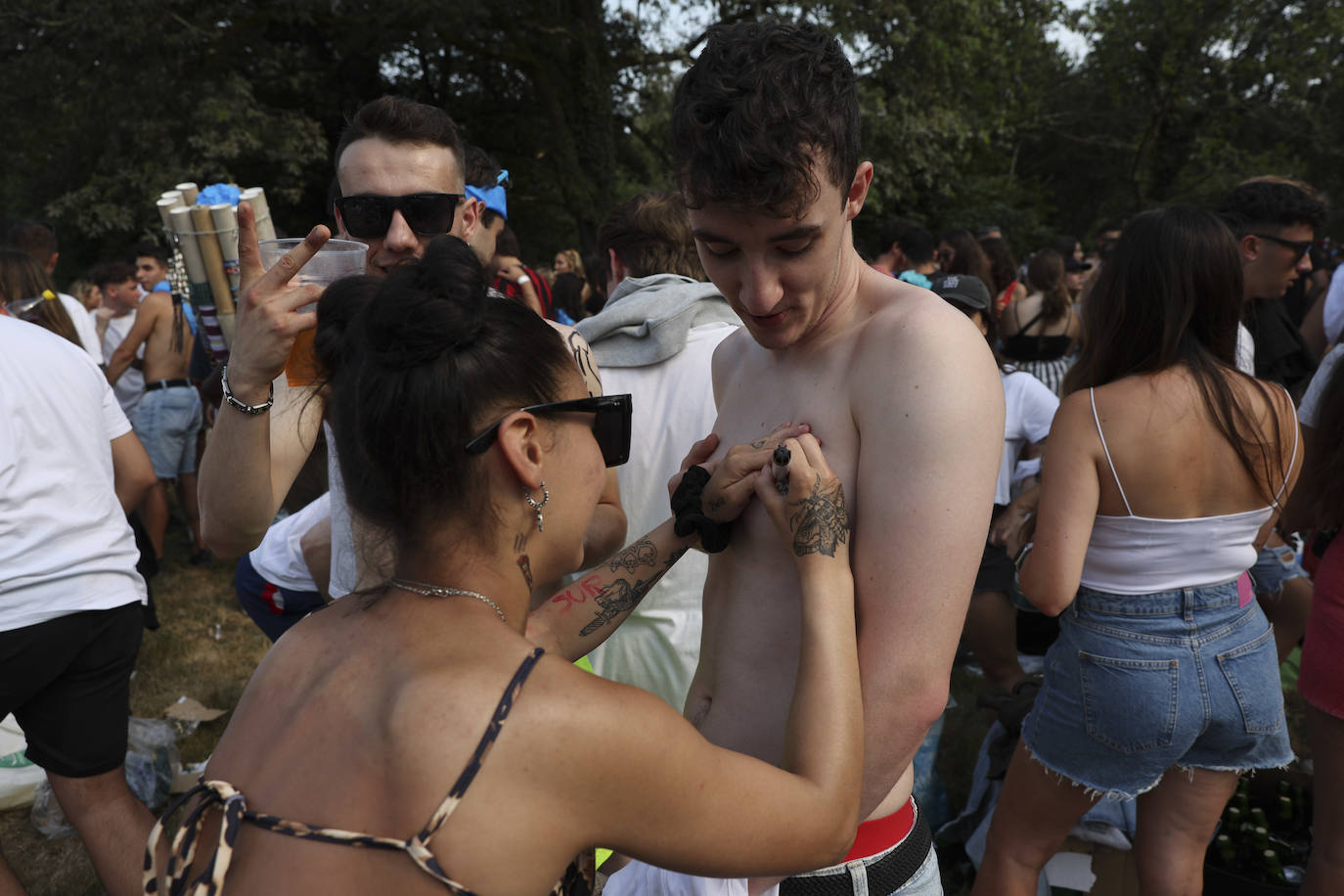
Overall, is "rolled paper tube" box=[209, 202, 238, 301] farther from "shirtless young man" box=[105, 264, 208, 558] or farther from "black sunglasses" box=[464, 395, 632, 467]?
"shirtless young man" box=[105, 264, 208, 558]

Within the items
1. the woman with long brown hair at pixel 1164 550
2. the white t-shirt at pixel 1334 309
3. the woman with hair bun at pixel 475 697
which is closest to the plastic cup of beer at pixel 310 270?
the woman with hair bun at pixel 475 697

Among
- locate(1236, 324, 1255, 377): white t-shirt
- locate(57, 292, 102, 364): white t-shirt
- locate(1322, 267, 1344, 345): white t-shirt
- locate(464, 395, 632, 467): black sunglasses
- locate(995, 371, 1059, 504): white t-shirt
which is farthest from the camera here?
locate(57, 292, 102, 364): white t-shirt

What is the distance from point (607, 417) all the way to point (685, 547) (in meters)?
0.41

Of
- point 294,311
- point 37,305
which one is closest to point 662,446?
point 294,311

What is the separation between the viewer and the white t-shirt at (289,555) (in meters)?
3.19

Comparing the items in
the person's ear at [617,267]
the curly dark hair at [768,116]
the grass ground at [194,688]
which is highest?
the curly dark hair at [768,116]

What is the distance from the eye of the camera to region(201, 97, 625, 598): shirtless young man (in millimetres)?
1972

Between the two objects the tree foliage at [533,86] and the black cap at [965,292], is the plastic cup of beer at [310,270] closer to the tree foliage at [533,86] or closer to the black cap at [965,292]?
the black cap at [965,292]

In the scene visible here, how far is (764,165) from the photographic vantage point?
4.77ft

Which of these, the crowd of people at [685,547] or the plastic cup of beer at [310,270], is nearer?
the crowd of people at [685,547]

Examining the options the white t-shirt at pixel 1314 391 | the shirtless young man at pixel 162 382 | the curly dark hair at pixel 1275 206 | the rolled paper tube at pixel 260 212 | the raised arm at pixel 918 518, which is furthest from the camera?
the shirtless young man at pixel 162 382

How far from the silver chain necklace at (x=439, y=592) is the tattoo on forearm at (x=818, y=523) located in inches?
18.8

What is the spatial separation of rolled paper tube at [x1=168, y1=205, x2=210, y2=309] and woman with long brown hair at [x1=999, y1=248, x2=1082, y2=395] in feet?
16.0

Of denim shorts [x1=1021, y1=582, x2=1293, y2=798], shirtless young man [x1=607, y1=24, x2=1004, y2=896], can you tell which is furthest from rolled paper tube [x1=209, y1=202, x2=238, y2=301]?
denim shorts [x1=1021, y1=582, x2=1293, y2=798]
